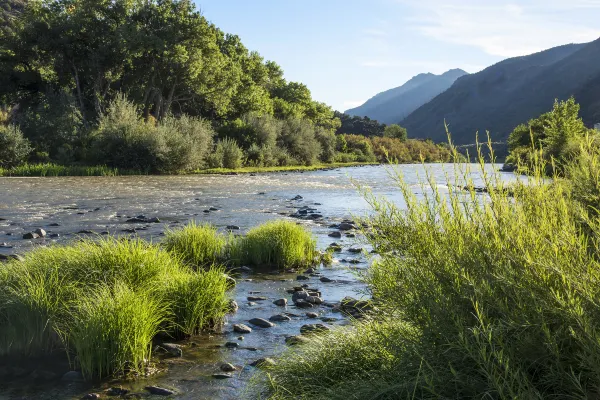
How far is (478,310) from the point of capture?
3.32 m

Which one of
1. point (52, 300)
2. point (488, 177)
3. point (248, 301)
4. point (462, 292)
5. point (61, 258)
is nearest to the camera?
point (462, 292)

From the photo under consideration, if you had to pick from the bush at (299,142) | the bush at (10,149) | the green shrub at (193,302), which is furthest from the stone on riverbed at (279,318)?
the bush at (299,142)

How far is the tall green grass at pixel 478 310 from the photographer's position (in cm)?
314

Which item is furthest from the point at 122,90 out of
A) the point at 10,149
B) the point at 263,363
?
the point at 263,363

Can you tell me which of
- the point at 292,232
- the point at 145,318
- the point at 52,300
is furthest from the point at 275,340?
the point at 292,232

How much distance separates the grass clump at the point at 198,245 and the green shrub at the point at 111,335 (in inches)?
187

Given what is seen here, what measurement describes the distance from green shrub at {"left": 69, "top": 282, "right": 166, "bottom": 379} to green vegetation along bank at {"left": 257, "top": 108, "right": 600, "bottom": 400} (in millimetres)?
1679

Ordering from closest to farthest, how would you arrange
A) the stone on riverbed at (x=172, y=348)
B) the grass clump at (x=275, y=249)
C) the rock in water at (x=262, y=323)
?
the stone on riverbed at (x=172, y=348), the rock in water at (x=262, y=323), the grass clump at (x=275, y=249)

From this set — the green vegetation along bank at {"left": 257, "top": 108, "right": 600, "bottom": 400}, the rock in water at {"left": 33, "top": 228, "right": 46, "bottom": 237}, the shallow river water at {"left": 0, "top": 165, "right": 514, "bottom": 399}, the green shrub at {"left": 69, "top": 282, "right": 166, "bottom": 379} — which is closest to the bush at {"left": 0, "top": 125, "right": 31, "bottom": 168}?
the shallow river water at {"left": 0, "top": 165, "right": 514, "bottom": 399}

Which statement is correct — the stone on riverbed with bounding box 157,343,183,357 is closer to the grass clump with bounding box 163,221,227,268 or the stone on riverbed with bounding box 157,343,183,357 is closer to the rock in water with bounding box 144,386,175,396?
the rock in water with bounding box 144,386,175,396

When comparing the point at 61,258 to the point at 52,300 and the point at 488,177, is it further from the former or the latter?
the point at 488,177

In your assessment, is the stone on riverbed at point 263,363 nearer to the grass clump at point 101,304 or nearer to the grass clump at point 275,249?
the grass clump at point 101,304

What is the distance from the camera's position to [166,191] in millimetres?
29188

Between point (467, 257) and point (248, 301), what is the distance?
18.6ft
